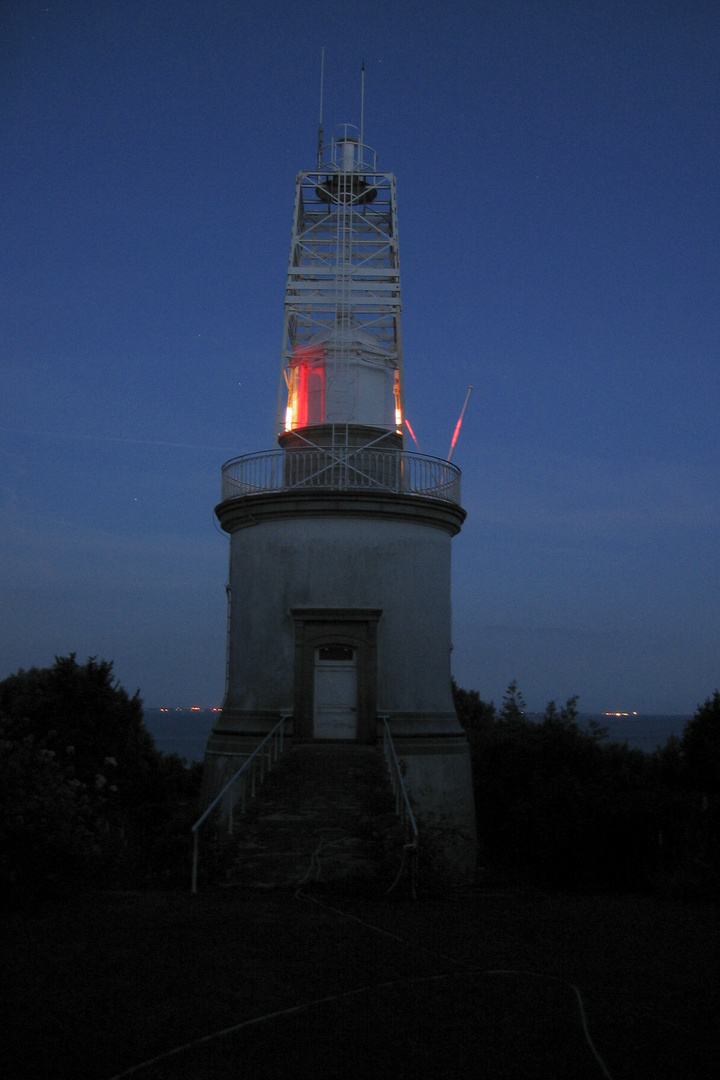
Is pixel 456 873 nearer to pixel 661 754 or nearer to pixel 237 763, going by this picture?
pixel 237 763

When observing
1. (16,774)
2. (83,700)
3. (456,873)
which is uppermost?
(83,700)

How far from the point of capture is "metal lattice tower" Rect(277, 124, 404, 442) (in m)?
20.6

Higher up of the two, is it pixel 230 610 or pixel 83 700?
pixel 230 610

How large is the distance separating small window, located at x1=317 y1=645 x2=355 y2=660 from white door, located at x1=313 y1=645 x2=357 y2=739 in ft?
0.10

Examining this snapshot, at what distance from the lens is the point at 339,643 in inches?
733

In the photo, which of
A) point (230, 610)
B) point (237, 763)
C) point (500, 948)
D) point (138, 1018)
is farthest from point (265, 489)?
point (138, 1018)

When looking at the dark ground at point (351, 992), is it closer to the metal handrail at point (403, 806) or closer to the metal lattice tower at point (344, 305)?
the metal handrail at point (403, 806)

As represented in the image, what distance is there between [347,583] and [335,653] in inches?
53.0

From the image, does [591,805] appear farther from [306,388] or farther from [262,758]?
[306,388]

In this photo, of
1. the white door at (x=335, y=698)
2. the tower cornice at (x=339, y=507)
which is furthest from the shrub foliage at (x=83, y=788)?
the tower cornice at (x=339, y=507)

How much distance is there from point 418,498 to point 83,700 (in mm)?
9321

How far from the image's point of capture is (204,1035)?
649cm

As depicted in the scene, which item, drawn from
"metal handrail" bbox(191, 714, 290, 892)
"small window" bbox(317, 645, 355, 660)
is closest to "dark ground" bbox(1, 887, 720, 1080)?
"metal handrail" bbox(191, 714, 290, 892)

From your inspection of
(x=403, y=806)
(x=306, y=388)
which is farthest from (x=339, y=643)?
(x=306, y=388)
